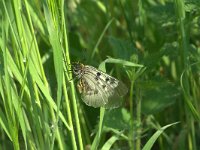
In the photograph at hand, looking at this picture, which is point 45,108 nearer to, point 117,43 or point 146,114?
point 117,43

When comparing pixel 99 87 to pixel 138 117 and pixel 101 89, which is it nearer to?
pixel 101 89

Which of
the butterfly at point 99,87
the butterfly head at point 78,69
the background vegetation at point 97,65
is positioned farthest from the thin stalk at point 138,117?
the butterfly head at point 78,69

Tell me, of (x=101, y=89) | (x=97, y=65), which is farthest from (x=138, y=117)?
(x=97, y=65)

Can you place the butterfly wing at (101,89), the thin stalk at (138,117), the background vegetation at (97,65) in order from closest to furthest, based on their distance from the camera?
the background vegetation at (97,65) → the butterfly wing at (101,89) → the thin stalk at (138,117)

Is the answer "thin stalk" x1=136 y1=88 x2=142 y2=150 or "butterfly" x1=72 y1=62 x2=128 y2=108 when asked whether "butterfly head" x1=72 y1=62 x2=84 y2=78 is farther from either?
"thin stalk" x1=136 y1=88 x2=142 y2=150

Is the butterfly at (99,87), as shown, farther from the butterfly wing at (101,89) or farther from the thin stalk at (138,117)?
the thin stalk at (138,117)

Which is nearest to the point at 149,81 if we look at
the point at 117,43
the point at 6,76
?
the point at 117,43
